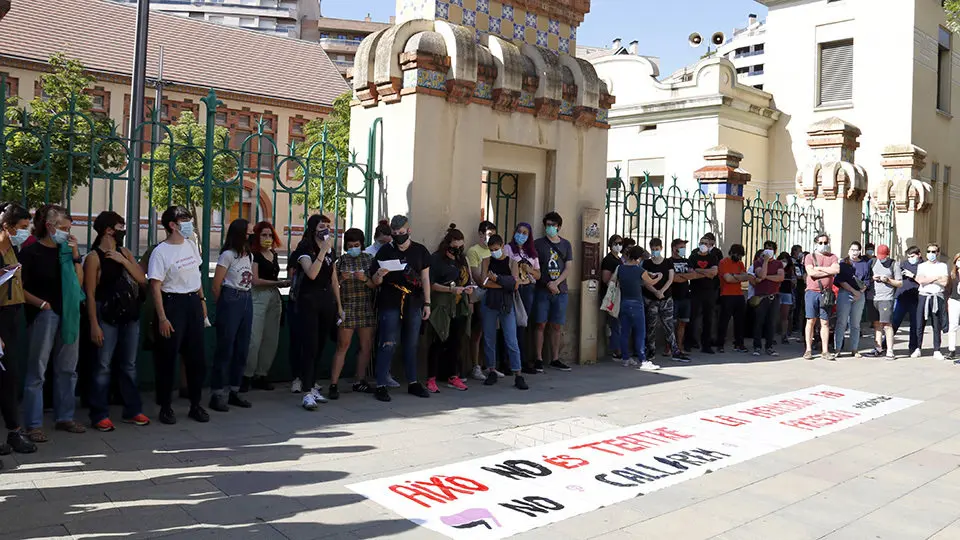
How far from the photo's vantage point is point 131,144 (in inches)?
309

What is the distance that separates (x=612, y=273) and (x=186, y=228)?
628 centimetres

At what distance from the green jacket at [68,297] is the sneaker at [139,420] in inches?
37.5

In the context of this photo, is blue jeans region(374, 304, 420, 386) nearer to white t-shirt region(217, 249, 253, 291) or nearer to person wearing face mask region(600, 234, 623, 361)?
white t-shirt region(217, 249, 253, 291)

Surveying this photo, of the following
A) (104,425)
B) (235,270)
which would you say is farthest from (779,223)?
(104,425)

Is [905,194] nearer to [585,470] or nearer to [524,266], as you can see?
[524,266]

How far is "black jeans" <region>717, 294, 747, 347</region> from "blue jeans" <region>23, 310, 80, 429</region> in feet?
32.7

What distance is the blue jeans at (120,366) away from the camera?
6.70 metres

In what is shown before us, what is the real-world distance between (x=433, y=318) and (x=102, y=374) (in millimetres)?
3482

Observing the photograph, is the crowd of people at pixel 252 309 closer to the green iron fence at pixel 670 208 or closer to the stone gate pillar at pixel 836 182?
the green iron fence at pixel 670 208

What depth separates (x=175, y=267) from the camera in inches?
273

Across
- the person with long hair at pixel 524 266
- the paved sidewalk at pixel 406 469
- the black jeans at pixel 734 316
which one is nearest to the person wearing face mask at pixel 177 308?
the paved sidewalk at pixel 406 469

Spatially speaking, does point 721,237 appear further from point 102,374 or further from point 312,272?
point 102,374

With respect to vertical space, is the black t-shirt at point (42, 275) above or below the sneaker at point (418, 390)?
above

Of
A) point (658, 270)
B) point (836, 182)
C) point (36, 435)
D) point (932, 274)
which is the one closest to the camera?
point (36, 435)
